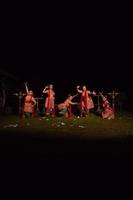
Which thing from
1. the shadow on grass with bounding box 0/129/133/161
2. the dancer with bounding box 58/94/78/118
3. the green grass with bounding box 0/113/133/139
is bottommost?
the shadow on grass with bounding box 0/129/133/161

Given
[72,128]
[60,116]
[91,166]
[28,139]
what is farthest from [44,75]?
[91,166]

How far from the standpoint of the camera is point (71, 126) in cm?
2370

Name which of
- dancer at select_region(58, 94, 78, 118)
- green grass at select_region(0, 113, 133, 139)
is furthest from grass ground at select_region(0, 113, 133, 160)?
dancer at select_region(58, 94, 78, 118)

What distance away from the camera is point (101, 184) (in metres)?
10.7

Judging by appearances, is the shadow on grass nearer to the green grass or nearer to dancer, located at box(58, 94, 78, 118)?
the green grass

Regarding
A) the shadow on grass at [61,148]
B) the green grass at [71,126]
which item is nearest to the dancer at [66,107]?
the green grass at [71,126]

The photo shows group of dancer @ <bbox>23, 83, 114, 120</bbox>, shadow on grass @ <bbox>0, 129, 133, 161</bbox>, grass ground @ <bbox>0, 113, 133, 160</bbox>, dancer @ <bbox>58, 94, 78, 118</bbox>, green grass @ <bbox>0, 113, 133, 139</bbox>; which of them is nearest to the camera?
shadow on grass @ <bbox>0, 129, 133, 161</bbox>

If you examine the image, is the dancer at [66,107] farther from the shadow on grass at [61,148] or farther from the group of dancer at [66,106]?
the shadow on grass at [61,148]

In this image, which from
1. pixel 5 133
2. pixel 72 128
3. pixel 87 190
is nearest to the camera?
pixel 87 190

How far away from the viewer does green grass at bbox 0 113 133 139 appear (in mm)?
21062

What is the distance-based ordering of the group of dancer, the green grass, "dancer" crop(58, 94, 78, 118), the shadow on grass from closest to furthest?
the shadow on grass < the green grass < the group of dancer < "dancer" crop(58, 94, 78, 118)

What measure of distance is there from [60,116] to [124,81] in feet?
109

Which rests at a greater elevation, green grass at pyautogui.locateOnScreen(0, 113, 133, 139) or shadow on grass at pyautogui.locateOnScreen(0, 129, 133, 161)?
green grass at pyautogui.locateOnScreen(0, 113, 133, 139)

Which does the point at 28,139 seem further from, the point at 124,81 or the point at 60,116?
the point at 124,81
